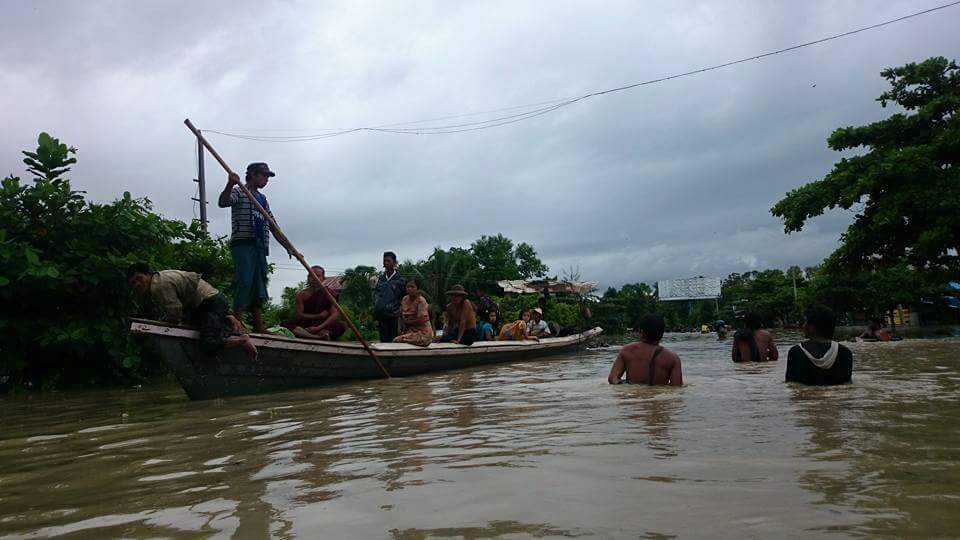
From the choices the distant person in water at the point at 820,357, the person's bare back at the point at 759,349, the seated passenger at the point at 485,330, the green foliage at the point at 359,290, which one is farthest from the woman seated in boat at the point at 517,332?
the green foliage at the point at 359,290

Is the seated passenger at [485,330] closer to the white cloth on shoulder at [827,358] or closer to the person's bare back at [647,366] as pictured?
the person's bare back at [647,366]

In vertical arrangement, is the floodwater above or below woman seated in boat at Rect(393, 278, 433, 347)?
below

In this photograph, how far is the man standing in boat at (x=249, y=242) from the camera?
23.1 feet

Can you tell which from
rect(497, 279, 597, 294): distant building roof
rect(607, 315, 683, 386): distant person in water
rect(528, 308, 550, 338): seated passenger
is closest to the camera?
rect(607, 315, 683, 386): distant person in water

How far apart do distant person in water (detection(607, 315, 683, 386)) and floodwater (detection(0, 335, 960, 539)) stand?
0.35 metres

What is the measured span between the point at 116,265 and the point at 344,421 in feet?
18.1

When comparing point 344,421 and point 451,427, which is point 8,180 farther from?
point 451,427

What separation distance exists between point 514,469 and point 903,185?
17.3 metres

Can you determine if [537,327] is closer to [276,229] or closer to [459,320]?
[459,320]

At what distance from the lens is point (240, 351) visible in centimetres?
639

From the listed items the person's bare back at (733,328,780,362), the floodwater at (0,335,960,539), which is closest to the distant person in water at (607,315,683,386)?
the floodwater at (0,335,960,539)

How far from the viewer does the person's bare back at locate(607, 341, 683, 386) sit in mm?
5727

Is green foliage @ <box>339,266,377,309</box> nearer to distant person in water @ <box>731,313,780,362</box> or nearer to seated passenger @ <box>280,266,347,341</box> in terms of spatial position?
seated passenger @ <box>280,266,347,341</box>

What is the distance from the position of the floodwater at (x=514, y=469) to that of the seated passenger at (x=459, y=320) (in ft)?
17.3
